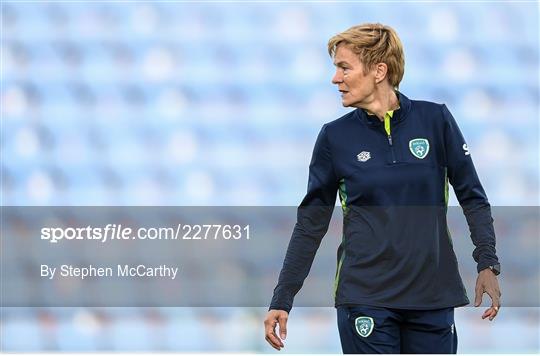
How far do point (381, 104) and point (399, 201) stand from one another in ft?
0.78

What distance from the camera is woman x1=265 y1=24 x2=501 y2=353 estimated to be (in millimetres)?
2256

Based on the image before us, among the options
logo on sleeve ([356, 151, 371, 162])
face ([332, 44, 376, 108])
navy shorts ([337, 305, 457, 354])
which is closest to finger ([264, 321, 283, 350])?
navy shorts ([337, 305, 457, 354])

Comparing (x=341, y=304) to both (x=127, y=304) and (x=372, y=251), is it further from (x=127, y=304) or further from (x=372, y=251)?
(x=127, y=304)

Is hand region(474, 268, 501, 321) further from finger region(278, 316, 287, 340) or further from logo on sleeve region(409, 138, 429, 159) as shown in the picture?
finger region(278, 316, 287, 340)

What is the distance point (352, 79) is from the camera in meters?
2.32

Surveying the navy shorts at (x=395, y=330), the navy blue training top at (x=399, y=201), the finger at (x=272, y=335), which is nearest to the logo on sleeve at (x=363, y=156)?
the navy blue training top at (x=399, y=201)

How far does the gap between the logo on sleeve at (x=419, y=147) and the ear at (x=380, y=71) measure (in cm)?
16

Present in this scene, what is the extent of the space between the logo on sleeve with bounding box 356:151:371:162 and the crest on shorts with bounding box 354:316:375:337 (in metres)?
0.35

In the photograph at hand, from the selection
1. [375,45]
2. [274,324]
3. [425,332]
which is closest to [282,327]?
[274,324]

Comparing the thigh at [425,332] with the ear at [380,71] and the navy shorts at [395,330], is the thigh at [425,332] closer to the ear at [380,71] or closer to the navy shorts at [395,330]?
the navy shorts at [395,330]

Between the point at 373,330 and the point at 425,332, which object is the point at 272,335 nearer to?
the point at 373,330

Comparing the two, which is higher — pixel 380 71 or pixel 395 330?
pixel 380 71

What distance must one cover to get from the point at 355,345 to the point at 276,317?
207mm

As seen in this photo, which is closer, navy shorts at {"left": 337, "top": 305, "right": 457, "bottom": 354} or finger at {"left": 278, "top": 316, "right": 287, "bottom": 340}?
navy shorts at {"left": 337, "top": 305, "right": 457, "bottom": 354}
